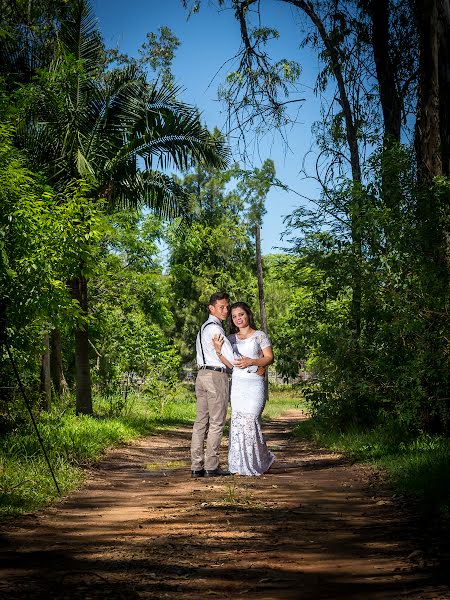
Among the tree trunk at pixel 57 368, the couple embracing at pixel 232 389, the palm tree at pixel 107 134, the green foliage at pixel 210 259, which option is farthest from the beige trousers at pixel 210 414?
the green foliage at pixel 210 259

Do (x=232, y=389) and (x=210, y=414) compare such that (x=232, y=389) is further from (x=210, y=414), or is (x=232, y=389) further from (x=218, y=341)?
(x=218, y=341)

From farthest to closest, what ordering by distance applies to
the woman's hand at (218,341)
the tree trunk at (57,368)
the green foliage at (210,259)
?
the green foliage at (210,259) < the tree trunk at (57,368) < the woman's hand at (218,341)

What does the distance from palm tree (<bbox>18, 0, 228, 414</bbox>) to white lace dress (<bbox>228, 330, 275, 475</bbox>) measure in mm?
9345

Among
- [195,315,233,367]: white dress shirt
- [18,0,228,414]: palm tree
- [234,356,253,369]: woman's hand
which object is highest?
[18,0,228,414]: palm tree

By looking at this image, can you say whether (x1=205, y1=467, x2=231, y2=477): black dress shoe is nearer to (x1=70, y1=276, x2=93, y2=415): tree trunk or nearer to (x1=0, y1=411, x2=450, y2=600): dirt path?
(x1=0, y1=411, x2=450, y2=600): dirt path

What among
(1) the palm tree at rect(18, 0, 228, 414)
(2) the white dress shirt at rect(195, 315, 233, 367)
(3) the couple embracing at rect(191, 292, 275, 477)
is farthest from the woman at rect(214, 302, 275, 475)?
(1) the palm tree at rect(18, 0, 228, 414)

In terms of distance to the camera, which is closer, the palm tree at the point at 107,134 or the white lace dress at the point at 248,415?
the white lace dress at the point at 248,415

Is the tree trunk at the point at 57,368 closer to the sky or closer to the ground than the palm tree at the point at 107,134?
closer to the ground

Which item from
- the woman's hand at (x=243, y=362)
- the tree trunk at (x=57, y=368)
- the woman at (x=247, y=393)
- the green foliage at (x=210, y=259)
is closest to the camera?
the woman's hand at (x=243, y=362)

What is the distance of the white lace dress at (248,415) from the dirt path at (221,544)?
458 mm

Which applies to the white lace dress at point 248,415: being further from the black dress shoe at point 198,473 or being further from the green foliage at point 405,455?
the green foliage at point 405,455

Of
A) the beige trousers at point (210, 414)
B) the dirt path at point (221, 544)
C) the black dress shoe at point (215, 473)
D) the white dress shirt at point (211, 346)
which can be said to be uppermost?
the white dress shirt at point (211, 346)

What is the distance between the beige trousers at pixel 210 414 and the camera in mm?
9680

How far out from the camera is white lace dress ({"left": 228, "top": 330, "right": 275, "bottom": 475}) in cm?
994
